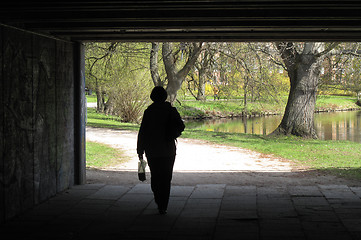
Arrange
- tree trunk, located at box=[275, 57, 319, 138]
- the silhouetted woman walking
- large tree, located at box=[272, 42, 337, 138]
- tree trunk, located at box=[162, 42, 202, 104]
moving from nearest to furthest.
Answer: the silhouetted woman walking < large tree, located at box=[272, 42, 337, 138] < tree trunk, located at box=[275, 57, 319, 138] < tree trunk, located at box=[162, 42, 202, 104]

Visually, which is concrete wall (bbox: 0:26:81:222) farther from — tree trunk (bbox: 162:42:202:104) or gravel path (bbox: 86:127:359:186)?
tree trunk (bbox: 162:42:202:104)

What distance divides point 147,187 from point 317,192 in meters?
3.42

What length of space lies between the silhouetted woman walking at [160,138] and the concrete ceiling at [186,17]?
1.33 meters

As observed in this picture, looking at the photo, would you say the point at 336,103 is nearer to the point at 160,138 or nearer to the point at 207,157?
the point at 207,157

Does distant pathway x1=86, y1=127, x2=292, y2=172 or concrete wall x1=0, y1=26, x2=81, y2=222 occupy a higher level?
concrete wall x1=0, y1=26, x2=81, y2=222

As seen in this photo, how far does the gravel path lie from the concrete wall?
2.40m

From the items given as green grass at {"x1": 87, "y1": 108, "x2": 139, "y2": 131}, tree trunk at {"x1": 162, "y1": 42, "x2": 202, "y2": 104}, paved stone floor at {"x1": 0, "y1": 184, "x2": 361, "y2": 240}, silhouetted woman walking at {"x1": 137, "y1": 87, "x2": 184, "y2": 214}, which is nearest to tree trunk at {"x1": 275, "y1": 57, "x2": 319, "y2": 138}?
tree trunk at {"x1": 162, "y1": 42, "x2": 202, "y2": 104}

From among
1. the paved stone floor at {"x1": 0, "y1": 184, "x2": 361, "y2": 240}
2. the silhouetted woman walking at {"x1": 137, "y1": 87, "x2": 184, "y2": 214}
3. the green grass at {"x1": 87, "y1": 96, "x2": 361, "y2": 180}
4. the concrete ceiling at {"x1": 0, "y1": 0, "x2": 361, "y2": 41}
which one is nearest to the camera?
the paved stone floor at {"x1": 0, "y1": 184, "x2": 361, "y2": 240}

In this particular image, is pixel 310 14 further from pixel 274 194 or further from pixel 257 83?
pixel 257 83

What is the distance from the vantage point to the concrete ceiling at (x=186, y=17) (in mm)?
7117

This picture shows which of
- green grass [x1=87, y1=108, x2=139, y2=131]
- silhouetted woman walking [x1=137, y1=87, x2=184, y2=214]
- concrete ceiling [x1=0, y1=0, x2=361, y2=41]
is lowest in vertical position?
green grass [x1=87, y1=108, x2=139, y2=131]

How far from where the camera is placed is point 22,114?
25.8 feet

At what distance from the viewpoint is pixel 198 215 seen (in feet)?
25.9

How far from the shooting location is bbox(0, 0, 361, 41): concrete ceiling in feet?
23.4
